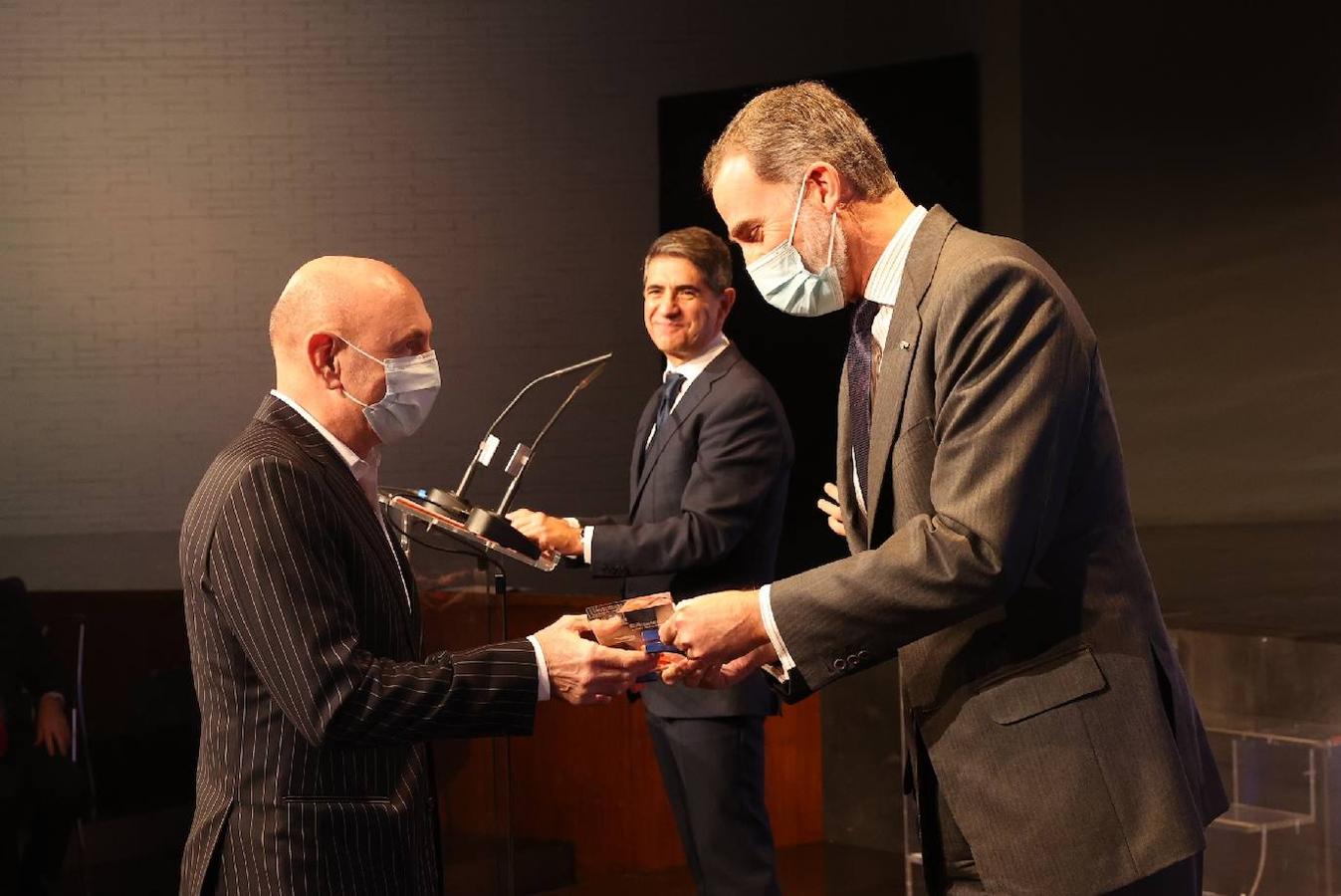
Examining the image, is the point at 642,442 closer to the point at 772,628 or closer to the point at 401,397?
the point at 401,397

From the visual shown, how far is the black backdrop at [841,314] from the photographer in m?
7.10

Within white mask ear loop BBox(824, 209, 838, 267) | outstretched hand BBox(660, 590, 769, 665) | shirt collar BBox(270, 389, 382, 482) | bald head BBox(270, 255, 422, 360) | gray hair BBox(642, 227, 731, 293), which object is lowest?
outstretched hand BBox(660, 590, 769, 665)

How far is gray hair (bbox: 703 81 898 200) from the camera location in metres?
1.88

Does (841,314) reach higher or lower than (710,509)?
higher

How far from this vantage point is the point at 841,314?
23.1 feet

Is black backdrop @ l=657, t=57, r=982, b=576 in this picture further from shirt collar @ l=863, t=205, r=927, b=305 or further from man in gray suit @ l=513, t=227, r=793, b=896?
shirt collar @ l=863, t=205, r=927, b=305

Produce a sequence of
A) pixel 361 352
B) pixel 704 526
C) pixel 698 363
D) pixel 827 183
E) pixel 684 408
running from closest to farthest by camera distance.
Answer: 1. pixel 827 183
2. pixel 361 352
3. pixel 704 526
4. pixel 684 408
5. pixel 698 363

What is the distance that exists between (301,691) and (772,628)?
548 mm

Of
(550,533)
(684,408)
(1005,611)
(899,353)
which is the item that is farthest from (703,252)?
(1005,611)

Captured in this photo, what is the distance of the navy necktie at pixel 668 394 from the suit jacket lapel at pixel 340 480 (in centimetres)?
153

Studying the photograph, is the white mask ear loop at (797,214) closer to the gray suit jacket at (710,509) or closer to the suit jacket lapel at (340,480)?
the suit jacket lapel at (340,480)

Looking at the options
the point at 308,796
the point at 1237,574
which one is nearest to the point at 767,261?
the point at 308,796

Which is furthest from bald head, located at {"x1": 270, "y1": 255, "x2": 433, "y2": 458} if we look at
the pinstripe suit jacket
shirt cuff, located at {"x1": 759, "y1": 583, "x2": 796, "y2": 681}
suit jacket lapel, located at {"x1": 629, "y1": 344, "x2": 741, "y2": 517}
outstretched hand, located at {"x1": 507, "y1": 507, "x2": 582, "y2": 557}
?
suit jacket lapel, located at {"x1": 629, "y1": 344, "x2": 741, "y2": 517}

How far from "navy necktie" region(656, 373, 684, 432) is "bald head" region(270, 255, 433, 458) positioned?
4.84ft
